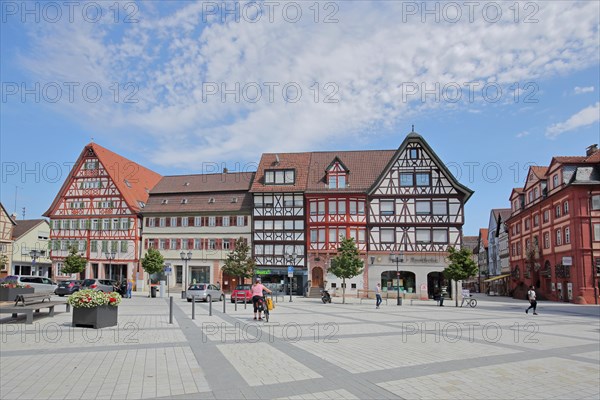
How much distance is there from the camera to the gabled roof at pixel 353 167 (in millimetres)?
50375

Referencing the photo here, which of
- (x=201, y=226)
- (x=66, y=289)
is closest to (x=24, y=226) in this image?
(x=201, y=226)

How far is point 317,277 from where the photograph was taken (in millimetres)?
49656

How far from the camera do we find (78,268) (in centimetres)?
5150

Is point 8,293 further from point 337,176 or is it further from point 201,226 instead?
point 337,176

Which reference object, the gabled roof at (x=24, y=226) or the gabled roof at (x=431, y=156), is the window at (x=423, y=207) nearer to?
the gabled roof at (x=431, y=156)

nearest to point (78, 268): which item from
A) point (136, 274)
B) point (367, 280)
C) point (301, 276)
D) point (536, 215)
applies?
point (136, 274)

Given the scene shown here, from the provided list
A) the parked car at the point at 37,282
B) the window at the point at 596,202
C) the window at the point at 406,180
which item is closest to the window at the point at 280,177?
the window at the point at 406,180

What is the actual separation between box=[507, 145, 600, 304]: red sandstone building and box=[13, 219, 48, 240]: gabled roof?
2534 inches

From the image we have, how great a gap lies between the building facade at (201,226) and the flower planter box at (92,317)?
36590 millimetres

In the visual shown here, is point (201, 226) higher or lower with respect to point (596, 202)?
lower

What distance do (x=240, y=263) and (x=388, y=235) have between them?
589 inches

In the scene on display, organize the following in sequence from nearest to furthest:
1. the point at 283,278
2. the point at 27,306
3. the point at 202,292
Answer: the point at 27,306
the point at 202,292
the point at 283,278

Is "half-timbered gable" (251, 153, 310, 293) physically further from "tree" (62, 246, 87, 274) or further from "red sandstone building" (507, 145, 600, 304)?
"red sandstone building" (507, 145, 600, 304)

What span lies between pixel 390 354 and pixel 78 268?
4739 centimetres
